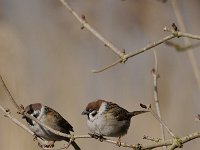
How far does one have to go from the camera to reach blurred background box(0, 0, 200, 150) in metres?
4.70

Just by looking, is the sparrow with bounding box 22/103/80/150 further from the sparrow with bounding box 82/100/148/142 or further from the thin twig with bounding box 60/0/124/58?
the thin twig with bounding box 60/0/124/58

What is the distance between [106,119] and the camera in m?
4.40

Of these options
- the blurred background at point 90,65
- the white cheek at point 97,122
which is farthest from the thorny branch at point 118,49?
the blurred background at point 90,65

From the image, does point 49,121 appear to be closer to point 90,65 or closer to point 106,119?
point 106,119

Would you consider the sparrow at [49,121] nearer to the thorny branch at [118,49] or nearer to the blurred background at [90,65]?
the blurred background at [90,65]

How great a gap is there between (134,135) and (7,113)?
2391mm

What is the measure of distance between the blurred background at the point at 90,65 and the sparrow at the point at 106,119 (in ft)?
1.15

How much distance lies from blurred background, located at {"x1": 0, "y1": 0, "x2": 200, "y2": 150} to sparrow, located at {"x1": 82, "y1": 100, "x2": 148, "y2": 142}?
0.35 meters

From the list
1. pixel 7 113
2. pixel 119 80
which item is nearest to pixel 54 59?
pixel 119 80

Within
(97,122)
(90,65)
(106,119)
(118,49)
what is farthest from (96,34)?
(90,65)

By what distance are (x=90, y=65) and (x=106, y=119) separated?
1.19 metres

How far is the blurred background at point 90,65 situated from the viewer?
15.4 feet

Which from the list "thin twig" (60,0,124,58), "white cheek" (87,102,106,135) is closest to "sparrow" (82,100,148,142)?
"white cheek" (87,102,106,135)

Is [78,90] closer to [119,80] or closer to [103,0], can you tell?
[119,80]
